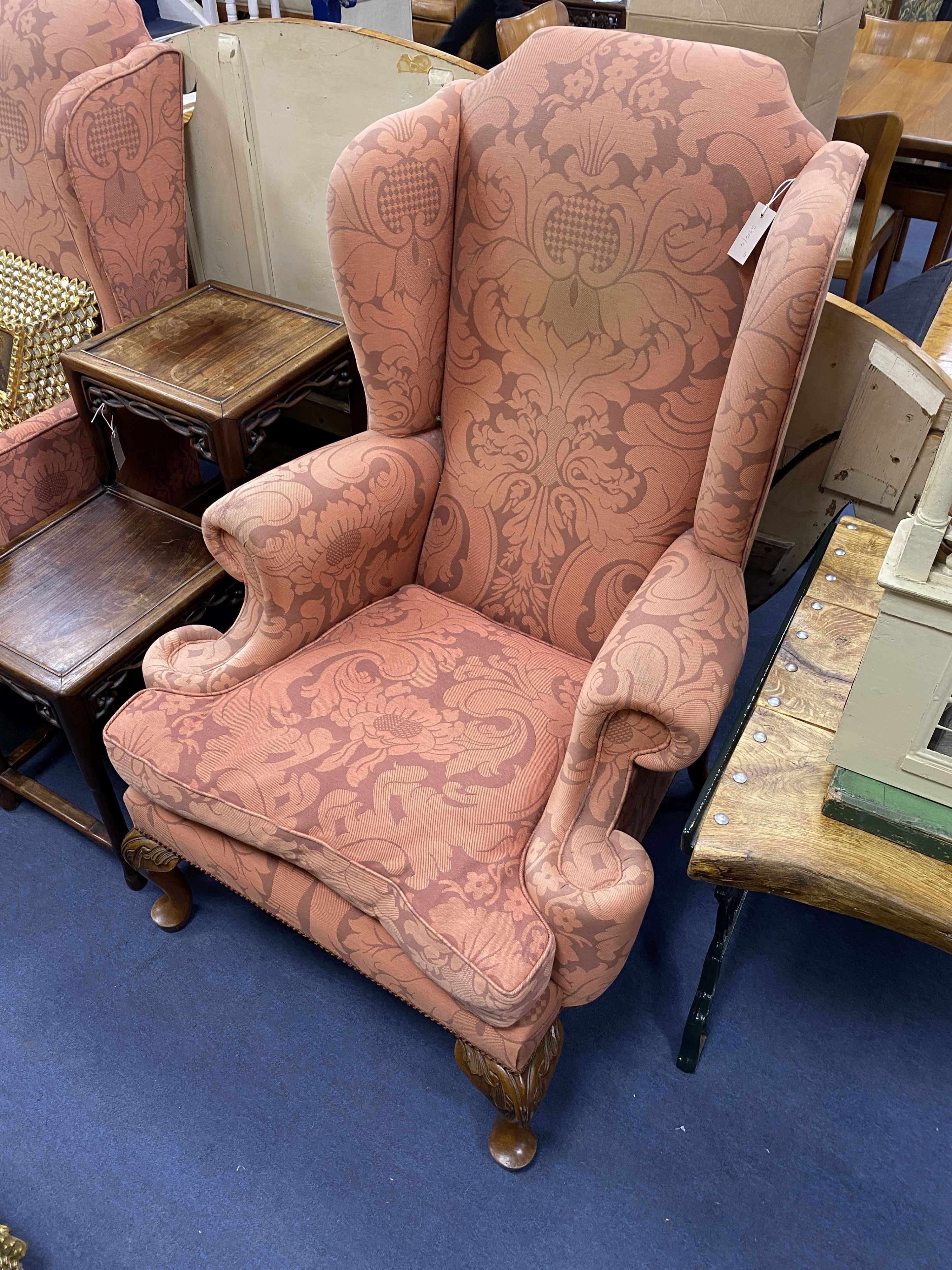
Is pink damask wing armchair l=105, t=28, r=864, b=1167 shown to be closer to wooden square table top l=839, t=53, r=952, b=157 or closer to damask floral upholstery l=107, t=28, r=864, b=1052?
damask floral upholstery l=107, t=28, r=864, b=1052

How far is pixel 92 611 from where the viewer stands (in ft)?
4.70

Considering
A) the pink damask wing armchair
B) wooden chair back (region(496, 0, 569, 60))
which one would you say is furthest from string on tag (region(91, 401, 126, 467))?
wooden chair back (region(496, 0, 569, 60))

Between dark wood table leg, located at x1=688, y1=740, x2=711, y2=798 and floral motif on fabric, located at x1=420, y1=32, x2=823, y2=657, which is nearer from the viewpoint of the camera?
floral motif on fabric, located at x1=420, y1=32, x2=823, y2=657

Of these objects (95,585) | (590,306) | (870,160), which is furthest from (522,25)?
(95,585)

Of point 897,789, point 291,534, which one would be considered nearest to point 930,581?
point 897,789

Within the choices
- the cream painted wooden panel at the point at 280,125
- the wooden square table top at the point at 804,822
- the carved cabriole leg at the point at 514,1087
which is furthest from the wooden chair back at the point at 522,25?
the carved cabriole leg at the point at 514,1087

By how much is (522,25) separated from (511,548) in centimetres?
202

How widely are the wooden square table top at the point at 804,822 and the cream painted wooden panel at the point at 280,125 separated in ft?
3.47

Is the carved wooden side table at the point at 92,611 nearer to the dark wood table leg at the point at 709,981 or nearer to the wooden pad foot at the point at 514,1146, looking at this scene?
the wooden pad foot at the point at 514,1146

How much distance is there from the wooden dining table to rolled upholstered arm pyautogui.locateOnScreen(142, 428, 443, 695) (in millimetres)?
1645

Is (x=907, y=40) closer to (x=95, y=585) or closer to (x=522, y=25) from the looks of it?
(x=522, y=25)

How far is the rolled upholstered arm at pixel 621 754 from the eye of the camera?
98 centimetres

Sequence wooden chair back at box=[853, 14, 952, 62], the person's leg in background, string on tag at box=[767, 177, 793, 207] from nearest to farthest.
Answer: string on tag at box=[767, 177, 793, 207], the person's leg in background, wooden chair back at box=[853, 14, 952, 62]

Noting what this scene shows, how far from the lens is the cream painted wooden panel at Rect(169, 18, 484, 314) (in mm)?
1505
